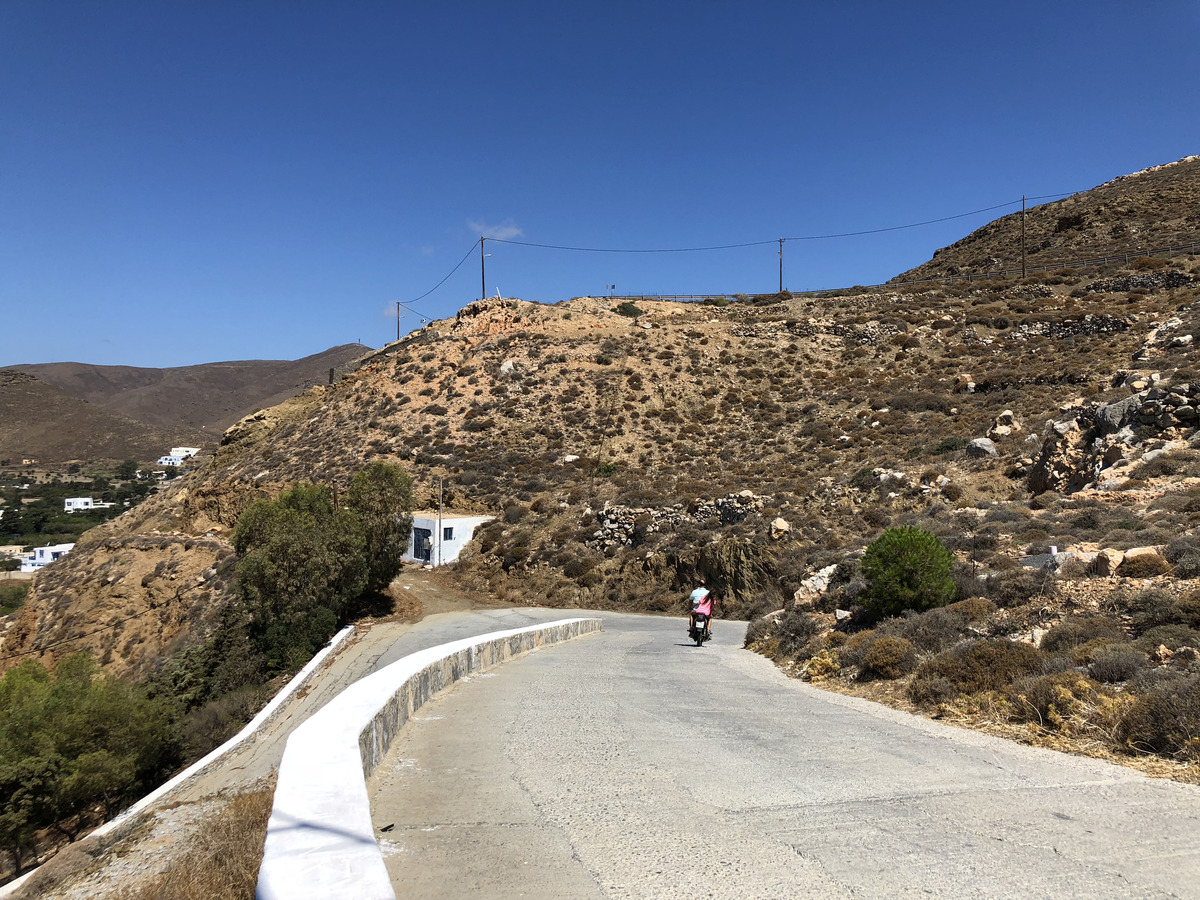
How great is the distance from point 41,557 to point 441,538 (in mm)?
57425

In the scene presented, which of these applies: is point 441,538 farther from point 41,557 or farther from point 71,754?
point 41,557

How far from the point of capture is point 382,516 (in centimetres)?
2639

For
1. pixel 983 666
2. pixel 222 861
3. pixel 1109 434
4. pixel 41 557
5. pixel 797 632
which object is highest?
pixel 1109 434

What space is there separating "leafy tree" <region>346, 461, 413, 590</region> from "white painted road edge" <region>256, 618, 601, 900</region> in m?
18.8

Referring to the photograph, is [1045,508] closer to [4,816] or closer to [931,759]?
[931,759]

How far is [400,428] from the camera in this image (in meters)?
46.4

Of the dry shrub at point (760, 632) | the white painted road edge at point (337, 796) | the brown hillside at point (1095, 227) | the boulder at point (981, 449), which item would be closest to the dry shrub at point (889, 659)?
the dry shrub at point (760, 632)

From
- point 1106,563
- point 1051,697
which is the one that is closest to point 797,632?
point 1106,563

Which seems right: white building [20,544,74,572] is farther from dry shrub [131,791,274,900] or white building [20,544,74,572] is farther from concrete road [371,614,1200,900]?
dry shrub [131,791,274,900]

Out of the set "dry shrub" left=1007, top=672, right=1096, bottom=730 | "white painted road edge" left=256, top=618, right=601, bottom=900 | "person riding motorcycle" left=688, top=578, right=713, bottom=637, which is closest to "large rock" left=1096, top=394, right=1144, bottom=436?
"person riding motorcycle" left=688, top=578, right=713, bottom=637

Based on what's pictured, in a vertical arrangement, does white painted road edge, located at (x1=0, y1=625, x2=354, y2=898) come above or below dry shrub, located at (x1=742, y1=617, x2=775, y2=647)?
below

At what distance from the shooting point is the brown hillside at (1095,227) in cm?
6353

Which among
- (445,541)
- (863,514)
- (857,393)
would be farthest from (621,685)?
(857,393)

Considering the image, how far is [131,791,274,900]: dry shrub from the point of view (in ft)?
12.4
